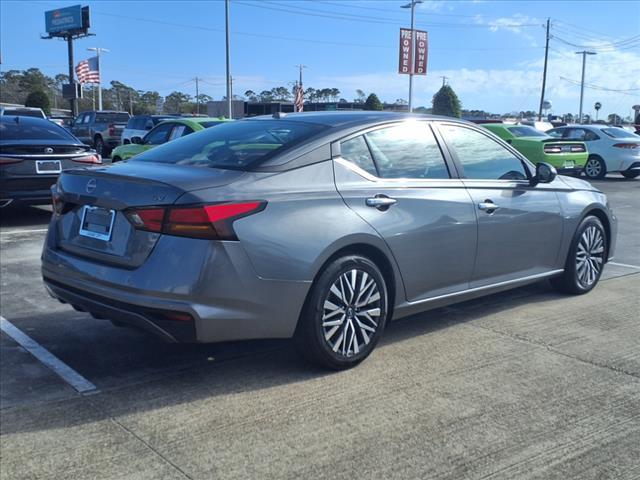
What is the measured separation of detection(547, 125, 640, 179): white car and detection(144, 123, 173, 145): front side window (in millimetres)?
12410

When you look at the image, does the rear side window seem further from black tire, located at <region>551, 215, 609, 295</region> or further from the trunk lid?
black tire, located at <region>551, 215, 609, 295</region>

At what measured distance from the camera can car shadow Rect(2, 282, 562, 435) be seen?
348 centimetres

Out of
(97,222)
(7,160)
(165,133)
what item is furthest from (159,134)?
(97,222)

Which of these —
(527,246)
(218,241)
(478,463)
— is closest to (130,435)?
(218,241)

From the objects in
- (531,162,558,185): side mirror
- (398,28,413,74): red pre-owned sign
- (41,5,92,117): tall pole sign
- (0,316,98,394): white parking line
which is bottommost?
(0,316,98,394): white parking line

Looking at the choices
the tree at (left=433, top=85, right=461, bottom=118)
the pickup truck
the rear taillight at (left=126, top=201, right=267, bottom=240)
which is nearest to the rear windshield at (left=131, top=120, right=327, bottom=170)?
the rear taillight at (left=126, top=201, right=267, bottom=240)

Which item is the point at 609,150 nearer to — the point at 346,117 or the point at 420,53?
the point at 420,53

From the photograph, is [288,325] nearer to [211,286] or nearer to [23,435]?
[211,286]

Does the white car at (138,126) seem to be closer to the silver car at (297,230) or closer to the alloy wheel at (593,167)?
the alloy wheel at (593,167)

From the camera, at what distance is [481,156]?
5148 millimetres

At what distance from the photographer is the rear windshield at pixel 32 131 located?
9.05 m

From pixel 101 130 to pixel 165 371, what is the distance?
2357 centimetres

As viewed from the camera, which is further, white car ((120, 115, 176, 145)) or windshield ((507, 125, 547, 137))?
white car ((120, 115, 176, 145))

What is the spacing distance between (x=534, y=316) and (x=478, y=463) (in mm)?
2593
